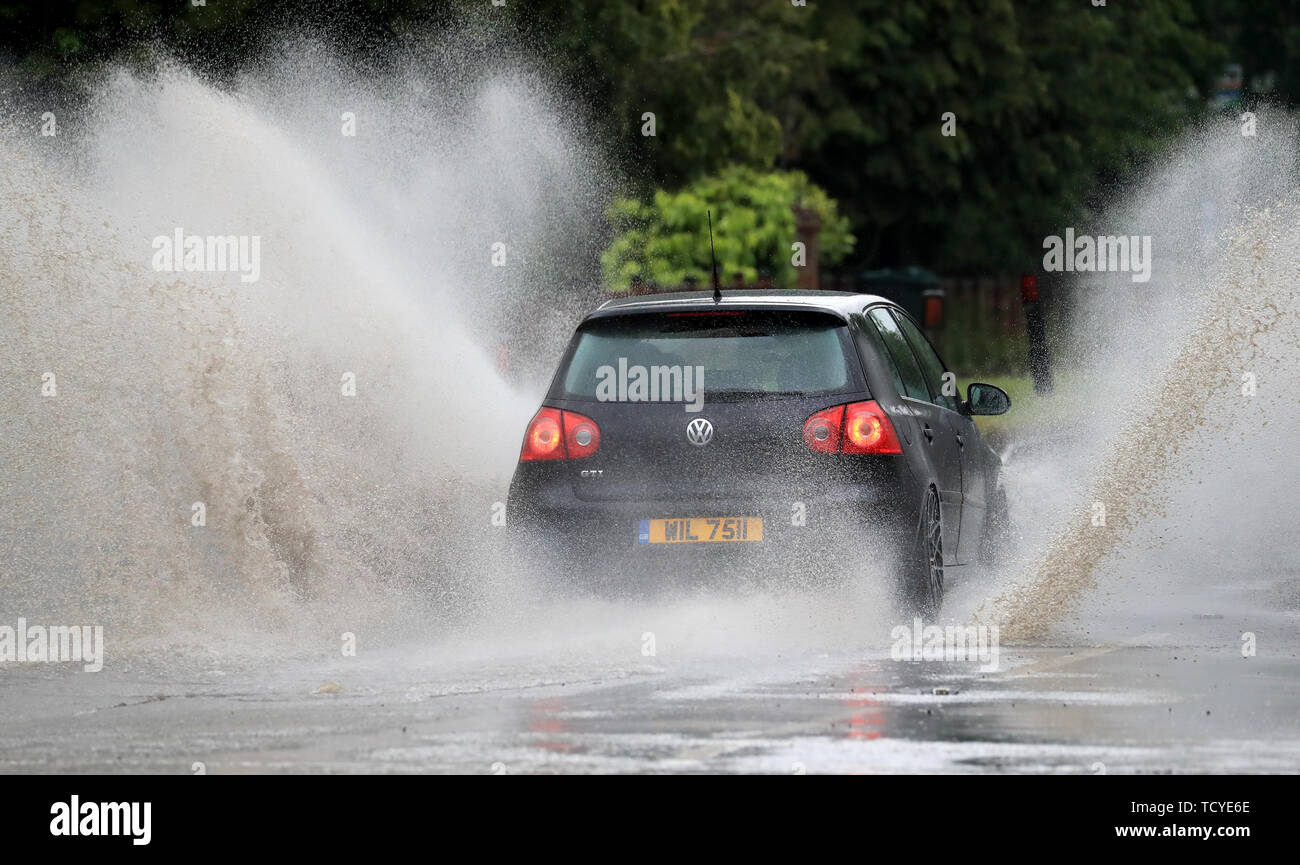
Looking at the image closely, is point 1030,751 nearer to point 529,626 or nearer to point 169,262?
point 529,626

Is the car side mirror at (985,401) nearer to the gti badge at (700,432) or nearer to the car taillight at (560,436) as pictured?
the gti badge at (700,432)

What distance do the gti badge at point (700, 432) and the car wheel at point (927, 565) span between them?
99 cm

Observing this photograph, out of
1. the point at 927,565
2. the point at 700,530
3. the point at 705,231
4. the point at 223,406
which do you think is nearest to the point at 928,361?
the point at 927,565

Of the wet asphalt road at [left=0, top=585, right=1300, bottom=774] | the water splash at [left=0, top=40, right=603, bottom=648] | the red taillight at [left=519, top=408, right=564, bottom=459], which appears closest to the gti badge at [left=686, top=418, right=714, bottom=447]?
Answer: the red taillight at [left=519, top=408, right=564, bottom=459]

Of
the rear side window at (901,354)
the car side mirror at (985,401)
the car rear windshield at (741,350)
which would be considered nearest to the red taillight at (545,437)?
the car rear windshield at (741,350)

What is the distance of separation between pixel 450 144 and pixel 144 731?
1662cm

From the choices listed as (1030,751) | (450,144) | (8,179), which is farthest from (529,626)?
(450,144)

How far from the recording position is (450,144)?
24.7 m

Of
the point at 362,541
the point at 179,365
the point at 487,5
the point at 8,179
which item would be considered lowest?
the point at 362,541

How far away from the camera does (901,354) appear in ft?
39.0

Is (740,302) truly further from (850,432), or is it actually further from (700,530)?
(700,530)

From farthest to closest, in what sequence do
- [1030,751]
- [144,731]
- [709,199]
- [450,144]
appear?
[709,199] < [450,144] < [144,731] < [1030,751]

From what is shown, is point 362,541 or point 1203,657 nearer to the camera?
point 1203,657

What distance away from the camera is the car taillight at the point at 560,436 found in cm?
1095
